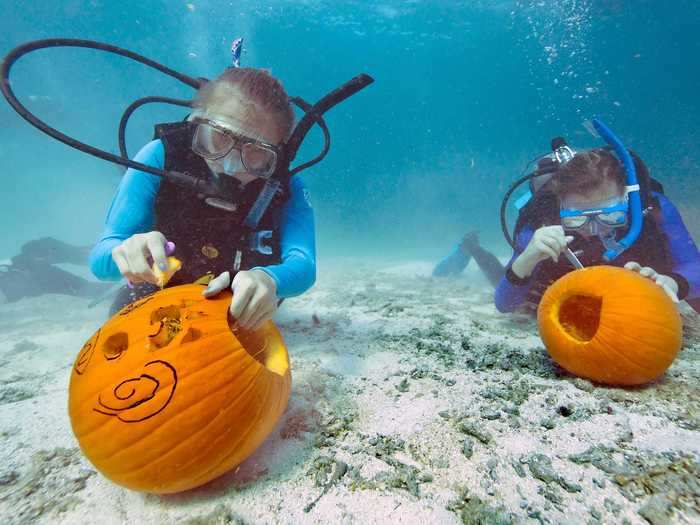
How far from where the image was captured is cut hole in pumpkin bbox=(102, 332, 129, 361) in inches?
54.6

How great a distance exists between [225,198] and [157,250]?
1207 millimetres

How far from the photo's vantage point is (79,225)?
3297 inches

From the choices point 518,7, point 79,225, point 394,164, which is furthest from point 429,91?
point 79,225

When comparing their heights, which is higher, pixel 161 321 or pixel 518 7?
pixel 518 7

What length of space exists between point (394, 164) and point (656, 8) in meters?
54.9

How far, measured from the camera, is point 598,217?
3.27m

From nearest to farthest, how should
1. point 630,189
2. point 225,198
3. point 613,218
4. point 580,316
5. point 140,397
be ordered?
point 140,397, point 580,316, point 225,198, point 630,189, point 613,218

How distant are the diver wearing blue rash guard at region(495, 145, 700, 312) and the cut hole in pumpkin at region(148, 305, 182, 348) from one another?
9.96 ft

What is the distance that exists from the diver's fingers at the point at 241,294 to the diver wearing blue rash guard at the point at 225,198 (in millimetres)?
695

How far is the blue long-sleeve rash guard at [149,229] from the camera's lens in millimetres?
2477

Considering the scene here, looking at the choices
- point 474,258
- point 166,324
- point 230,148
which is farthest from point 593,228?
point 474,258

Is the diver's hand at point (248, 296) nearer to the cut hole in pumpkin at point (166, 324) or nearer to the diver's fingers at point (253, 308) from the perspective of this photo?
the diver's fingers at point (253, 308)

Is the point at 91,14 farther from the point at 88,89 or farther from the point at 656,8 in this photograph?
the point at 656,8

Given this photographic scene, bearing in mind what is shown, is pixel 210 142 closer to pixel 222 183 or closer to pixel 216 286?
pixel 222 183
